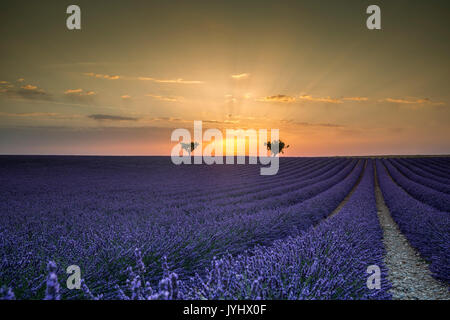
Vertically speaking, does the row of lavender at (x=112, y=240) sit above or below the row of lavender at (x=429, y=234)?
above

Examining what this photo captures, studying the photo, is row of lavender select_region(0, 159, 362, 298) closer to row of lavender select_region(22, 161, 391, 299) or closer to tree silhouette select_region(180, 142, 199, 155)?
row of lavender select_region(22, 161, 391, 299)

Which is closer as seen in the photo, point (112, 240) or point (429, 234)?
point (112, 240)

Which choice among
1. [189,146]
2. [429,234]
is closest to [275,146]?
[189,146]

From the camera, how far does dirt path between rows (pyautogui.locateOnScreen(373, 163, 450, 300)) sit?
7.97ft

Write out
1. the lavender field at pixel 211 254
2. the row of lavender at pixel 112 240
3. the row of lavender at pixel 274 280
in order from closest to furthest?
the row of lavender at pixel 274 280, the lavender field at pixel 211 254, the row of lavender at pixel 112 240

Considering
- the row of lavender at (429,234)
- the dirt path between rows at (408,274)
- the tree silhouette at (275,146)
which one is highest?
the tree silhouette at (275,146)

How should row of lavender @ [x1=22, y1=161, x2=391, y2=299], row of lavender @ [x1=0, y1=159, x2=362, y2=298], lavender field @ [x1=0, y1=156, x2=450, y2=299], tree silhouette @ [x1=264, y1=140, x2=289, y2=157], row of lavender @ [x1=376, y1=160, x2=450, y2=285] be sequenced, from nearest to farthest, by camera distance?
row of lavender @ [x1=22, y1=161, x2=391, y2=299] < lavender field @ [x1=0, y1=156, x2=450, y2=299] < row of lavender @ [x1=0, y1=159, x2=362, y2=298] < row of lavender @ [x1=376, y1=160, x2=450, y2=285] < tree silhouette @ [x1=264, y1=140, x2=289, y2=157]

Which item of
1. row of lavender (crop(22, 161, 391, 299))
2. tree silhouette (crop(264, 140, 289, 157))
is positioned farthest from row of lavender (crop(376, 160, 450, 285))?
tree silhouette (crop(264, 140, 289, 157))

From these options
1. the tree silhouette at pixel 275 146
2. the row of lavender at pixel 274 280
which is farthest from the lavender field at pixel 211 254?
the tree silhouette at pixel 275 146

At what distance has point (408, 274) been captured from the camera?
2912 millimetres

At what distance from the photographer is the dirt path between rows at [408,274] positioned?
243 cm

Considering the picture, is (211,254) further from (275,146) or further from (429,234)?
(275,146)

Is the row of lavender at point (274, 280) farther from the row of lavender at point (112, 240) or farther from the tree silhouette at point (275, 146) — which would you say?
the tree silhouette at point (275, 146)
